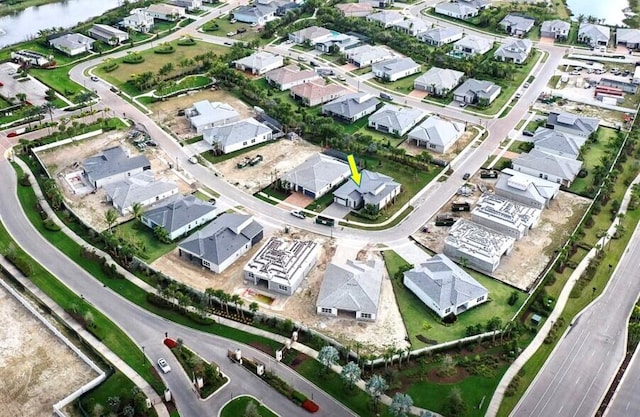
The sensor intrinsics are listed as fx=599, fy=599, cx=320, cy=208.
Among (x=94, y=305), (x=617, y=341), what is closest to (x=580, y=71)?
(x=617, y=341)

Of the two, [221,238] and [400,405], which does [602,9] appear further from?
[400,405]

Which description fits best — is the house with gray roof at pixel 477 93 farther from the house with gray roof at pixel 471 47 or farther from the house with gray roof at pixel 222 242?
the house with gray roof at pixel 222 242

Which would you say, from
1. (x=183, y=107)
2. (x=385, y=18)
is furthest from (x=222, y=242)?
(x=385, y=18)

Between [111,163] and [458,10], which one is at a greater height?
[458,10]

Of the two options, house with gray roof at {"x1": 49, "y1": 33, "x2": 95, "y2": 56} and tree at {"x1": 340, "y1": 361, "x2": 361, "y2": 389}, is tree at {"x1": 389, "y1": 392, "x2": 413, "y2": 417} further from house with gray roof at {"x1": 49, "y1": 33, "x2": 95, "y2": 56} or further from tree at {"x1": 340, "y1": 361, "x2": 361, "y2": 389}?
house with gray roof at {"x1": 49, "y1": 33, "x2": 95, "y2": 56}

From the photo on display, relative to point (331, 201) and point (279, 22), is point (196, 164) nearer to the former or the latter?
point (331, 201)

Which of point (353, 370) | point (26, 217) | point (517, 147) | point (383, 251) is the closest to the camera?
point (353, 370)
